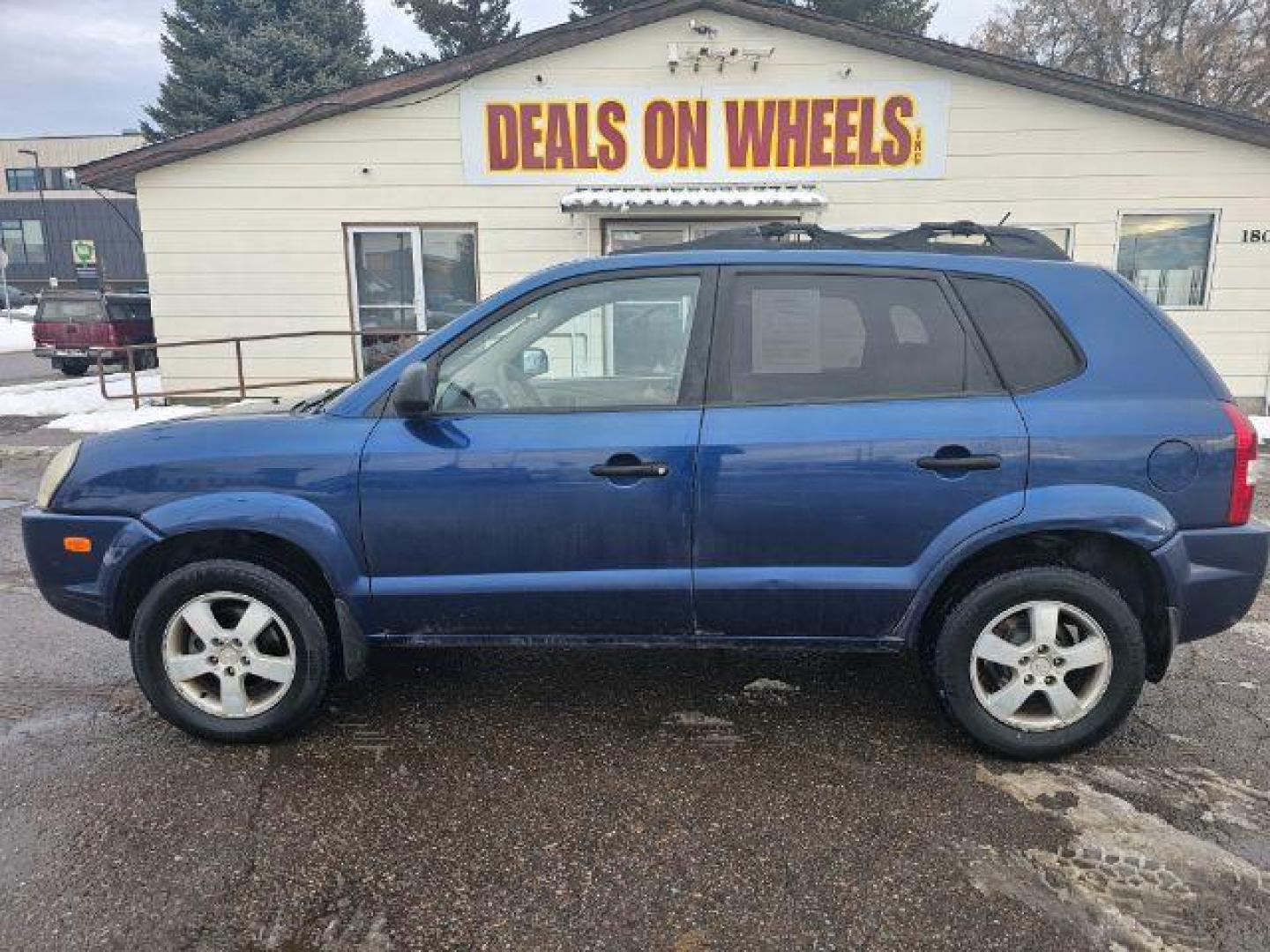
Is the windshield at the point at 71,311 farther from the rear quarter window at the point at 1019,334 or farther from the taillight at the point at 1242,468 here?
the taillight at the point at 1242,468

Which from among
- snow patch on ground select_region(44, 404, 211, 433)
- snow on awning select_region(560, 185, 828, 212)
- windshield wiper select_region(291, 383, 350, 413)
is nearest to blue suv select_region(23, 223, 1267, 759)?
windshield wiper select_region(291, 383, 350, 413)

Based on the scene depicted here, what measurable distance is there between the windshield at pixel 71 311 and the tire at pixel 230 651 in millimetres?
16642

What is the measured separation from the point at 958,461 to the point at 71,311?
1869cm

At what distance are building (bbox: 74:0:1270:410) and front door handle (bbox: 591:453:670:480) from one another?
751 centimetres

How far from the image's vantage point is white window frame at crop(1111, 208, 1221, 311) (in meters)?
10.1

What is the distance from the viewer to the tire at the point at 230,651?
122 inches

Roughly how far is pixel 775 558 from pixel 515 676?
1.41m

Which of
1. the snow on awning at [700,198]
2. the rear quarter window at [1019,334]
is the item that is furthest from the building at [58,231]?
the rear quarter window at [1019,334]

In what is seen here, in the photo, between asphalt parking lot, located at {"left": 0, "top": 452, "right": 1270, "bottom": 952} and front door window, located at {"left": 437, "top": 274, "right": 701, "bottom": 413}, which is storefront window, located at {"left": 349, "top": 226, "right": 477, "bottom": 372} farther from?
front door window, located at {"left": 437, "top": 274, "right": 701, "bottom": 413}

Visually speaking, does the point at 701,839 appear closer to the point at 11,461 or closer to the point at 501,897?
the point at 501,897

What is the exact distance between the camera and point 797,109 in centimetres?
1027

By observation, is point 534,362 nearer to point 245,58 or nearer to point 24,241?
point 245,58

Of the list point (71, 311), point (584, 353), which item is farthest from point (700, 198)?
point (71, 311)

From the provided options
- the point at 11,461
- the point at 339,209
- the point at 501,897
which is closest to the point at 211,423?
the point at 501,897
